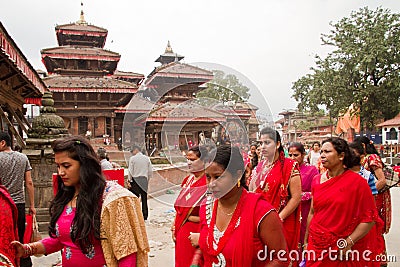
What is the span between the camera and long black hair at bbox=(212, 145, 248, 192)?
6.68 feet

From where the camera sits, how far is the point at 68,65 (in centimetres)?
2481

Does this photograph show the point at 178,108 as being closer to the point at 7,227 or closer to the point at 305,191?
the point at 7,227

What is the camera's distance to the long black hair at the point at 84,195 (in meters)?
2.00

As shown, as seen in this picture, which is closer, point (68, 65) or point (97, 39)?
point (68, 65)

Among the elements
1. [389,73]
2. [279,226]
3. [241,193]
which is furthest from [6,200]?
[389,73]

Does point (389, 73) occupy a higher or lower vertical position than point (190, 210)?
higher

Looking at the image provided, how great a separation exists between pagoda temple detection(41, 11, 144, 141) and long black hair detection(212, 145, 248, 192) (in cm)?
2017

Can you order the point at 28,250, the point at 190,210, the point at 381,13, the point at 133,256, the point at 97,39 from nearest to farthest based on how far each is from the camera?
the point at 133,256, the point at 28,250, the point at 190,210, the point at 381,13, the point at 97,39

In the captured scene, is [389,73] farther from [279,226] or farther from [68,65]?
[279,226]

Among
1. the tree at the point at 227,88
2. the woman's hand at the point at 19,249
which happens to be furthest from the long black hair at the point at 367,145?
the woman's hand at the point at 19,249

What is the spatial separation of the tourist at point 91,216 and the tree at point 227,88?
85cm

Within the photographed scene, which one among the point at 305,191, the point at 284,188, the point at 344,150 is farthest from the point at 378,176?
the point at 284,188

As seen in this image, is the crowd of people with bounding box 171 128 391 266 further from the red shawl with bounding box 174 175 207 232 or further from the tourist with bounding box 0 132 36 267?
the tourist with bounding box 0 132 36 267

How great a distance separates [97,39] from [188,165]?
26.5 meters
